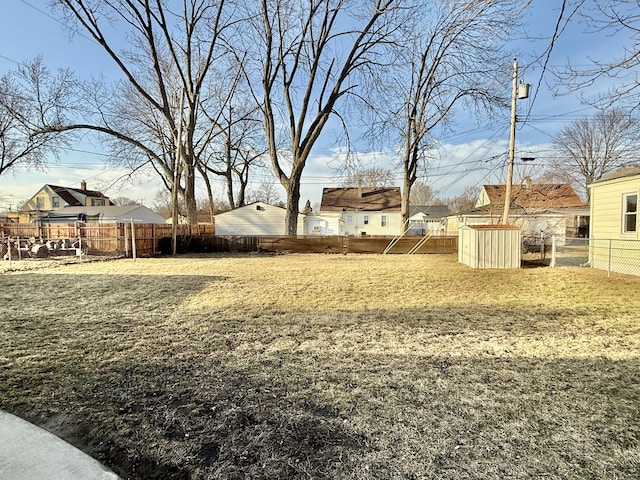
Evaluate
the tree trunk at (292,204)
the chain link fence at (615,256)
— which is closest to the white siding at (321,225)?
the tree trunk at (292,204)

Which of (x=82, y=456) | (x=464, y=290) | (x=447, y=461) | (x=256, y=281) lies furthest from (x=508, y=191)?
(x=82, y=456)

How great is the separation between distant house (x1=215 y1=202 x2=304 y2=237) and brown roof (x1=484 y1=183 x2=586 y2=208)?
1539 centimetres

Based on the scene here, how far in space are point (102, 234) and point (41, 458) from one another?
626 inches

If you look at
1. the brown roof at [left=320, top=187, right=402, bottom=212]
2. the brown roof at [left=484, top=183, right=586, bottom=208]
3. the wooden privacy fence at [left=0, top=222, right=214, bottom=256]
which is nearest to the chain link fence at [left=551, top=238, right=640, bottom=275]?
the brown roof at [left=484, top=183, right=586, bottom=208]

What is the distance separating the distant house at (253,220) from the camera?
26938mm

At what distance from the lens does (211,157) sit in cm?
2753

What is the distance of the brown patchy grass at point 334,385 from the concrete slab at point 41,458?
0.11 metres

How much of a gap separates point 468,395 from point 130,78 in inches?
747

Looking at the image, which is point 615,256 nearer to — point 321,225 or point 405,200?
point 405,200

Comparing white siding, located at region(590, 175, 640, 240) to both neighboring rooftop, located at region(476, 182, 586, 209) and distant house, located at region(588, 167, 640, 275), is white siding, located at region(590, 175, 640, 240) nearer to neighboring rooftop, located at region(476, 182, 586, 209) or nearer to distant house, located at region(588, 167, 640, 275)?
distant house, located at region(588, 167, 640, 275)

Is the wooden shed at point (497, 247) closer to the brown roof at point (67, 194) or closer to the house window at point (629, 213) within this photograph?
the house window at point (629, 213)

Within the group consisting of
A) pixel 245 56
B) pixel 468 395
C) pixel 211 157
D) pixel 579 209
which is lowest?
pixel 468 395

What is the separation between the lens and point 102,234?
15.4m

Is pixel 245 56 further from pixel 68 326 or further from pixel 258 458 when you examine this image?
pixel 258 458
